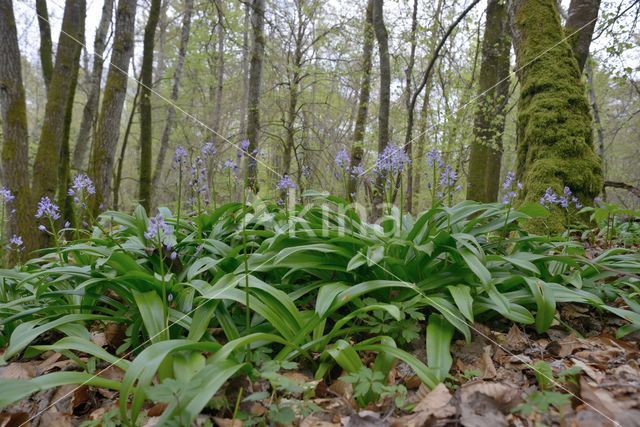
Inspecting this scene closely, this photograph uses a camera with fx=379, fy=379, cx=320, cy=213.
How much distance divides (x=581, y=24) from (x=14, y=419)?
5.45 metres

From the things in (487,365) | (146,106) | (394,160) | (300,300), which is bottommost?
(487,365)

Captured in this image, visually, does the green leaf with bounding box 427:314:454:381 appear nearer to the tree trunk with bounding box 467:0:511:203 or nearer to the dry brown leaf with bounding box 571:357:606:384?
the dry brown leaf with bounding box 571:357:606:384

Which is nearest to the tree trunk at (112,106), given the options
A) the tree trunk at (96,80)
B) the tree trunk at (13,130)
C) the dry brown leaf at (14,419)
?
the tree trunk at (13,130)

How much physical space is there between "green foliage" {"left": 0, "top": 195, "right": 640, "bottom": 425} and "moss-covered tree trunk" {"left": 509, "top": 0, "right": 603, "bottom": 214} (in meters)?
1.08

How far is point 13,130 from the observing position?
195 inches

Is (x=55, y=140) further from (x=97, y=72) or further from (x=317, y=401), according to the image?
(x=317, y=401)

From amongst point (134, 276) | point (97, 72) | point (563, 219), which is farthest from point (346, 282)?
point (97, 72)

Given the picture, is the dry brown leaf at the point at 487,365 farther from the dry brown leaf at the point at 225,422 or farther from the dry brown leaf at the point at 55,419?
the dry brown leaf at the point at 55,419

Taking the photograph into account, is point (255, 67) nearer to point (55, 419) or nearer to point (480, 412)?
point (55, 419)

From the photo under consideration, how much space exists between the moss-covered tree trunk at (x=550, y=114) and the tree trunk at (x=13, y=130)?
5860 millimetres

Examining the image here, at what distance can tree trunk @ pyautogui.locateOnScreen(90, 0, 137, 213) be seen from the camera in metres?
5.20

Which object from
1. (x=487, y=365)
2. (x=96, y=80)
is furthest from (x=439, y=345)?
(x=96, y=80)

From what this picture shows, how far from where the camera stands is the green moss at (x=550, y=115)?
3.33 m

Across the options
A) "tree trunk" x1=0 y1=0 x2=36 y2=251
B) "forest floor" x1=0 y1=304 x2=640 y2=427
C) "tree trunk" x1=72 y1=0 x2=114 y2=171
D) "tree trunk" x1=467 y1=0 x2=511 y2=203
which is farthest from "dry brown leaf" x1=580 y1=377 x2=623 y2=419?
"tree trunk" x1=72 y1=0 x2=114 y2=171
